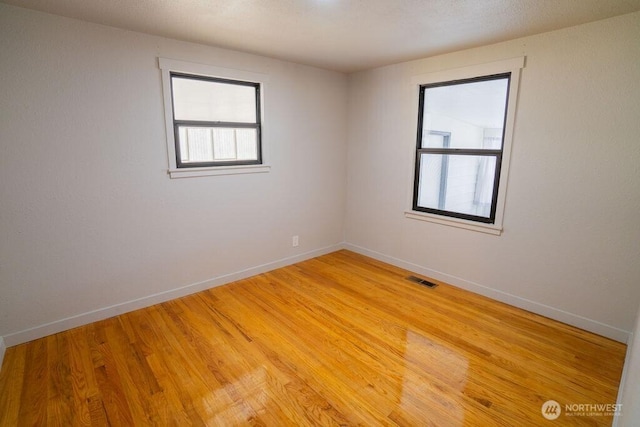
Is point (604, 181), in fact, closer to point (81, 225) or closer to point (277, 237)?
point (277, 237)

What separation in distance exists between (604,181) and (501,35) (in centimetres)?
146

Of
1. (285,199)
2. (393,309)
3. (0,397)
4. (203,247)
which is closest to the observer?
(0,397)

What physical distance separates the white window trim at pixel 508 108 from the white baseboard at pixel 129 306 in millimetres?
1984

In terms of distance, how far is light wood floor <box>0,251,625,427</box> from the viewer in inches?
73.8

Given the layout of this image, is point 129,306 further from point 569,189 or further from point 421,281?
point 569,189

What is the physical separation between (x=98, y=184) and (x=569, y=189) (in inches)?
154

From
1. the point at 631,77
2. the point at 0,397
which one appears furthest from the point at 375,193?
the point at 0,397

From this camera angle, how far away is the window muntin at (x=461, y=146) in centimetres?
315

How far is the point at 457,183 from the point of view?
11.6 feet

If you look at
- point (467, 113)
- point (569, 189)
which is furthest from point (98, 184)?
point (569, 189)

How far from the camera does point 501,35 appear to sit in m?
2.76

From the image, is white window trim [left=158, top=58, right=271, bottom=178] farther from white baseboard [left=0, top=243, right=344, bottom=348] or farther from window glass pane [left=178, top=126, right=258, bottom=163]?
white baseboard [left=0, top=243, right=344, bottom=348]
